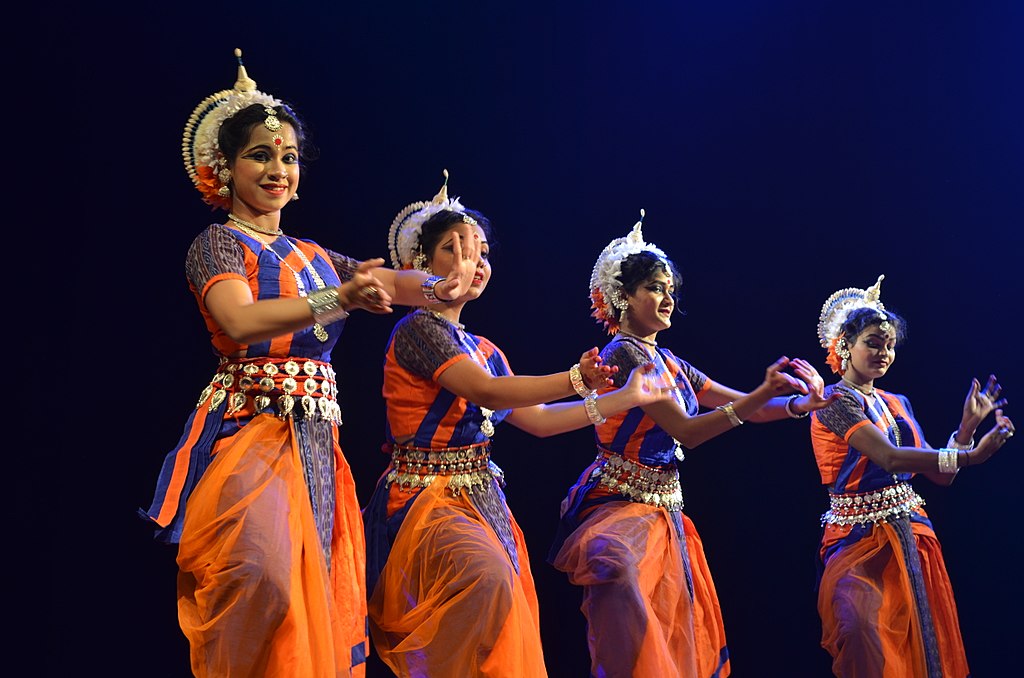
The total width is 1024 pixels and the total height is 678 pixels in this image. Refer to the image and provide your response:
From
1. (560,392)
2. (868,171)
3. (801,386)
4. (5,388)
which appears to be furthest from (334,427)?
(868,171)

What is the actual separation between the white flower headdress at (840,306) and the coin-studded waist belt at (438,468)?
189 centimetres

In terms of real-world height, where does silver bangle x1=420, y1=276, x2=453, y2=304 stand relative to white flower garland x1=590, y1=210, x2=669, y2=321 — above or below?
below

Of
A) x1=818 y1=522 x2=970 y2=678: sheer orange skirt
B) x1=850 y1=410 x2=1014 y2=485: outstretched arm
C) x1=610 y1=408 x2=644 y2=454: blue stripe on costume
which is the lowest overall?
x1=818 y1=522 x2=970 y2=678: sheer orange skirt

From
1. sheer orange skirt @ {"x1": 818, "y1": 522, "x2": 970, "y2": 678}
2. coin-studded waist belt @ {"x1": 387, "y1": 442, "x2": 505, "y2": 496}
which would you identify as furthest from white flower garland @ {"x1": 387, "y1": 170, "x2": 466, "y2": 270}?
sheer orange skirt @ {"x1": 818, "y1": 522, "x2": 970, "y2": 678}

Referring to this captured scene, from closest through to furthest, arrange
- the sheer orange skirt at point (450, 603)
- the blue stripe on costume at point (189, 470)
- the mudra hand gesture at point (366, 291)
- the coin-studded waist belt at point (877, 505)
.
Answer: the mudra hand gesture at point (366, 291) < the blue stripe on costume at point (189, 470) < the sheer orange skirt at point (450, 603) < the coin-studded waist belt at point (877, 505)

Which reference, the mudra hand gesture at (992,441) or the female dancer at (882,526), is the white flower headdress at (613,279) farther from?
the mudra hand gesture at (992,441)

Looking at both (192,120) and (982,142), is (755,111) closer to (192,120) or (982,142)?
(982,142)

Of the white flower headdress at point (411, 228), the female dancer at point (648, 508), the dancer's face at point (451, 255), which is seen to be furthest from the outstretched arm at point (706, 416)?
the white flower headdress at point (411, 228)

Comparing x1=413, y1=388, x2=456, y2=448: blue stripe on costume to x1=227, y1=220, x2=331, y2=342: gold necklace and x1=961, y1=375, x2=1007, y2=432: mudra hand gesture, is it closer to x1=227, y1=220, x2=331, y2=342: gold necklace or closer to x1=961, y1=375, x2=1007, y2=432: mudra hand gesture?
x1=227, y1=220, x2=331, y2=342: gold necklace

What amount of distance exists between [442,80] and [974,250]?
2474 millimetres

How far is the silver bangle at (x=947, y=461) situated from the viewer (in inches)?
143

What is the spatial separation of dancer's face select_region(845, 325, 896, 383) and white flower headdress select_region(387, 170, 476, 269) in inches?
68.7

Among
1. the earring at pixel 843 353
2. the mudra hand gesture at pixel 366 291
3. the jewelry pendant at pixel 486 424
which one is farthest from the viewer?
the earring at pixel 843 353

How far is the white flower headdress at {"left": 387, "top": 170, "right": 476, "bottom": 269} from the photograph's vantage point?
10.1 feet
